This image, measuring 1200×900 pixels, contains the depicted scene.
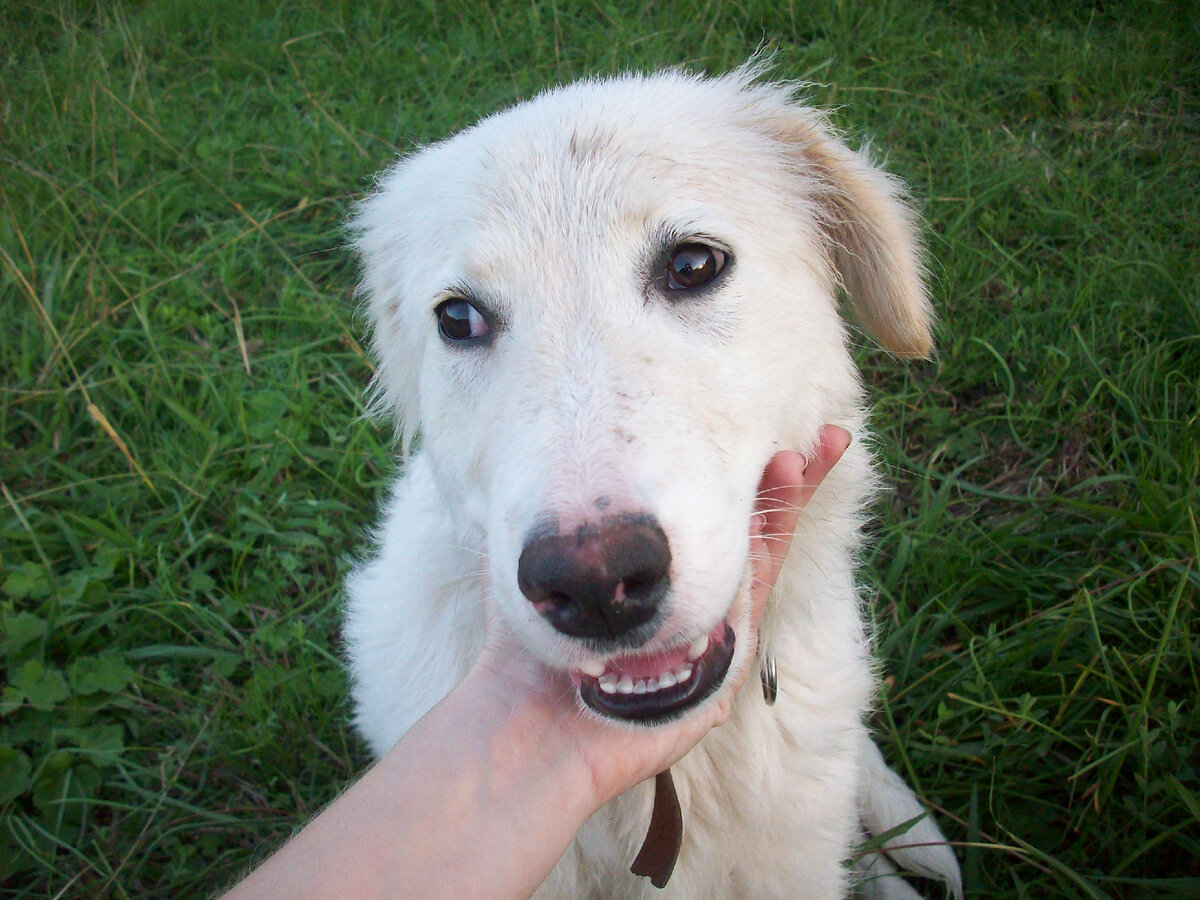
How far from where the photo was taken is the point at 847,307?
88.8 inches

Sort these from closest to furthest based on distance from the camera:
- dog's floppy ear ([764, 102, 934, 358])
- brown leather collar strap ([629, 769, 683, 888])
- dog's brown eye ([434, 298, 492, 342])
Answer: brown leather collar strap ([629, 769, 683, 888]), dog's brown eye ([434, 298, 492, 342]), dog's floppy ear ([764, 102, 934, 358])

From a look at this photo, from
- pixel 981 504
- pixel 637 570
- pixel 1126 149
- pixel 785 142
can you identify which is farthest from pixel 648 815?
pixel 1126 149

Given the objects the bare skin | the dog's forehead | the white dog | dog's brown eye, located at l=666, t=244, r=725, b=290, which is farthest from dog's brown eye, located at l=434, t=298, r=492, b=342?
the bare skin

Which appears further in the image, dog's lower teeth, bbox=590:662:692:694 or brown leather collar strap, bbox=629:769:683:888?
brown leather collar strap, bbox=629:769:683:888

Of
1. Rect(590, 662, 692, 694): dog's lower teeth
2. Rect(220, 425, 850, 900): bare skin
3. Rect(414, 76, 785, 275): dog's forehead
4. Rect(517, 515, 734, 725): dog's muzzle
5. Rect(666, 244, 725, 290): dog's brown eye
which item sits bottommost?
Rect(220, 425, 850, 900): bare skin

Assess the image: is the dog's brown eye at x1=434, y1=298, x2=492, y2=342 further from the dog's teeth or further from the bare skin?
the dog's teeth

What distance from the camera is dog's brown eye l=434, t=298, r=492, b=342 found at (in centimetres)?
184

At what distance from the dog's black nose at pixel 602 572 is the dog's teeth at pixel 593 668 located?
15 centimetres

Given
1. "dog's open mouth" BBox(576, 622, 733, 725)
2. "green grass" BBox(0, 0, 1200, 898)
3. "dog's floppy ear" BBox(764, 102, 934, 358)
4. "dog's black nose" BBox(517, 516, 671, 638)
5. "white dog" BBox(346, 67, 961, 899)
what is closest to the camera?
"dog's black nose" BBox(517, 516, 671, 638)

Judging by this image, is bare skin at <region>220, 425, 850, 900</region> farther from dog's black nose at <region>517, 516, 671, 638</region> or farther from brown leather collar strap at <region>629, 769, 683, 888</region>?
dog's black nose at <region>517, 516, 671, 638</region>

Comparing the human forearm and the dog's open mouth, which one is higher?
the dog's open mouth

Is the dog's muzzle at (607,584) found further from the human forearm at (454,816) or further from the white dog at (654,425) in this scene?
the human forearm at (454,816)

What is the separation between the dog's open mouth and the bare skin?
5 cm

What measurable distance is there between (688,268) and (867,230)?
615 mm
